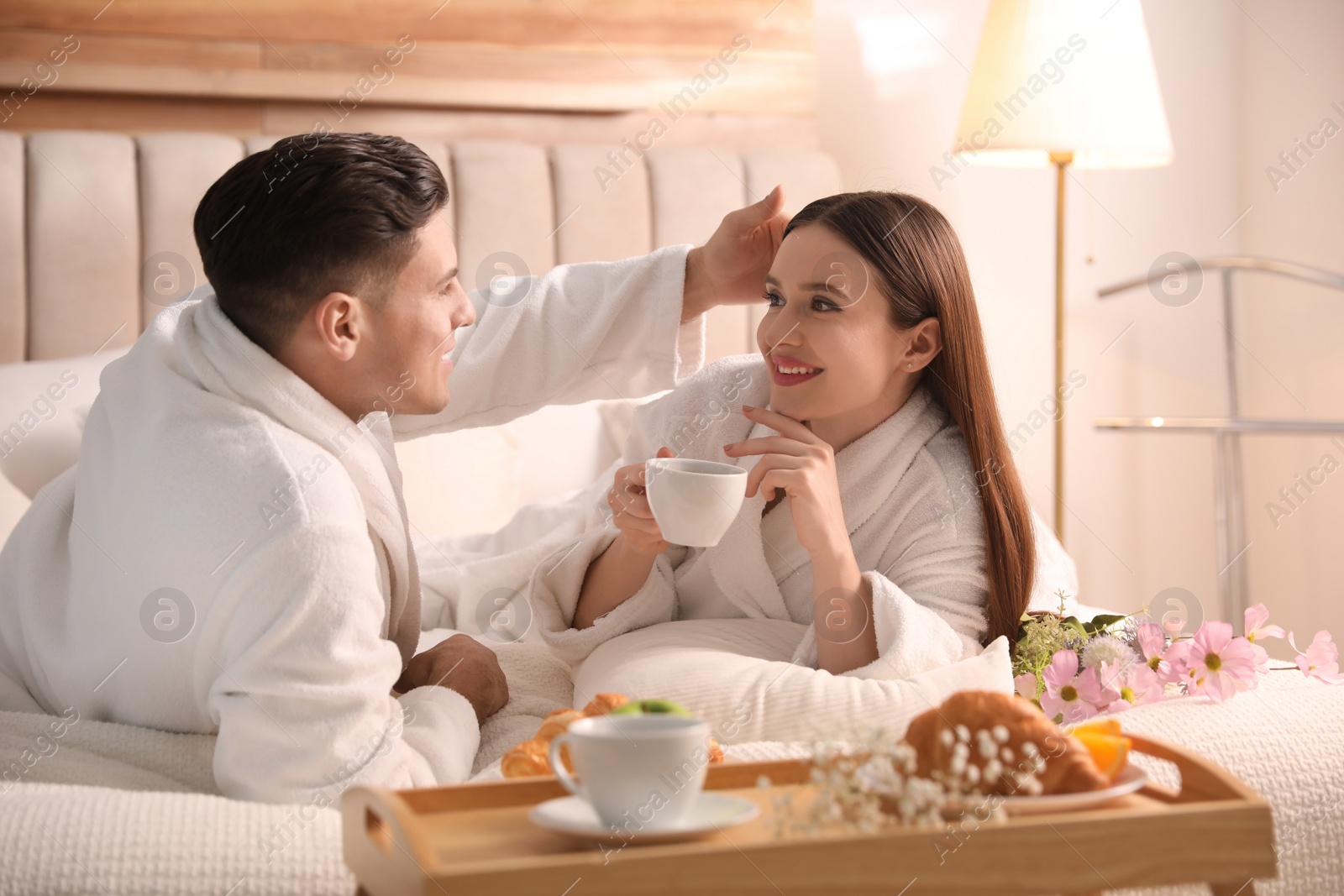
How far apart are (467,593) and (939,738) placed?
3.99 feet

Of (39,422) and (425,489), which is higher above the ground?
(39,422)

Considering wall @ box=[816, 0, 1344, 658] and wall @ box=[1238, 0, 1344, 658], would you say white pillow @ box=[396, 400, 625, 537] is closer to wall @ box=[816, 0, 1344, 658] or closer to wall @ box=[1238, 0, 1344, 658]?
wall @ box=[816, 0, 1344, 658]

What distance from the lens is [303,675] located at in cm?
104

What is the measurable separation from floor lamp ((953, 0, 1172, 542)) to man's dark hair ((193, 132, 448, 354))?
167 cm

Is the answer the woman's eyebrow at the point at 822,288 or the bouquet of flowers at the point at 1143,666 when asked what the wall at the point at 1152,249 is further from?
the bouquet of flowers at the point at 1143,666

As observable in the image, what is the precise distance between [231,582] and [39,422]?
42.6 inches

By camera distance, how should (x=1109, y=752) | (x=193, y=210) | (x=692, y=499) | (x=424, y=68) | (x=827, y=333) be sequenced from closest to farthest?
(x=1109, y=752), (x=692, y=499), (x=827, y=333), (x=193, y=210), (x=424, y=68)

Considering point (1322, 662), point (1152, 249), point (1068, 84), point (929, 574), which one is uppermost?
point (1068, 84)

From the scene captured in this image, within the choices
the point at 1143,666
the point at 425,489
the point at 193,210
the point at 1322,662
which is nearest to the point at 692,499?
the point at 1143,666

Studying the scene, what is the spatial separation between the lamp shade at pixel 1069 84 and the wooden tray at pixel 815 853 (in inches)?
76.8

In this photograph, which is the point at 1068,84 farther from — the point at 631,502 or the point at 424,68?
the point at 631,502

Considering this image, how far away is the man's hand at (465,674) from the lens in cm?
143

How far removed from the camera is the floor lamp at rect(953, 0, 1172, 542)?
2553mm

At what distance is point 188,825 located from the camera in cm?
96
